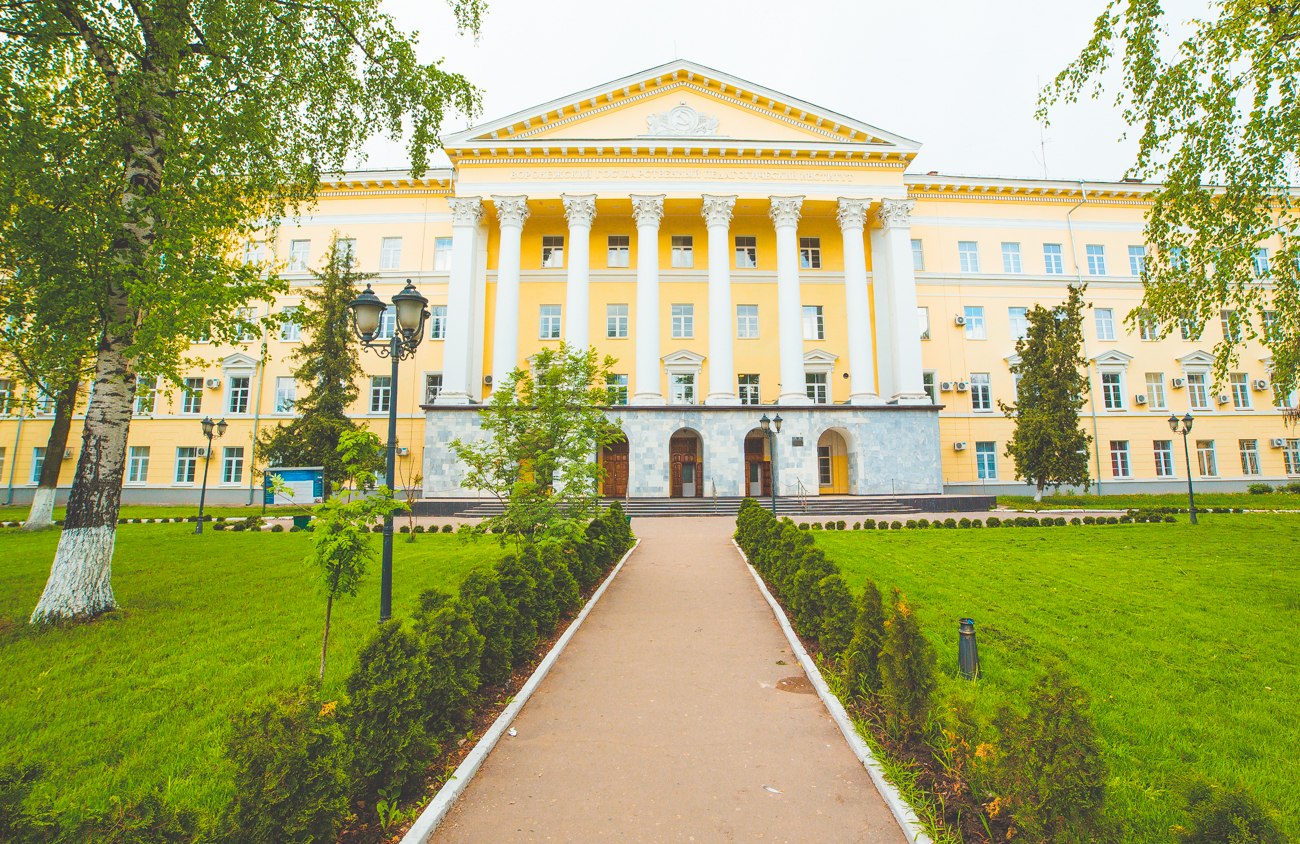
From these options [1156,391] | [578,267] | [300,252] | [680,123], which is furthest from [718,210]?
[1156,391]

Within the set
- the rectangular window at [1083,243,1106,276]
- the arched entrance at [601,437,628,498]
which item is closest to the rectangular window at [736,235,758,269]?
the arched entrance at [601,437,628,498]

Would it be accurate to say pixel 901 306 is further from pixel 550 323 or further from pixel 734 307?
pixel 550 323

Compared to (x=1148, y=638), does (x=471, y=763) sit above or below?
below

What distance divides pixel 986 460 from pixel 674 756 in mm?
33447

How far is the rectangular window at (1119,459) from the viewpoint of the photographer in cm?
3300

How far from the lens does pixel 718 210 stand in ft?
97.5

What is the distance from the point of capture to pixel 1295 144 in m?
8.21

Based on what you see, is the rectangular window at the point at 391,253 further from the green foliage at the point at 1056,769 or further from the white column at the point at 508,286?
the green foliage at the point at 1056,769

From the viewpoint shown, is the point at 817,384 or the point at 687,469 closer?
the point at 687,469

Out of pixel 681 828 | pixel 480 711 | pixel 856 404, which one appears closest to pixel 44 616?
pixel 480 711

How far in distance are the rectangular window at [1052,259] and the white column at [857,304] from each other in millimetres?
12652

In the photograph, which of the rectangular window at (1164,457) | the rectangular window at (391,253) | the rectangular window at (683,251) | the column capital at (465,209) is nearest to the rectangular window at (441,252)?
the rectangular window at (391,253)

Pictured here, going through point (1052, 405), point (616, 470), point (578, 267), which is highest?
point (578, 267)

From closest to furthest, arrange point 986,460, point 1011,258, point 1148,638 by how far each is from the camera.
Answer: point 1148,638 → point 986,460 → point 1011,258
